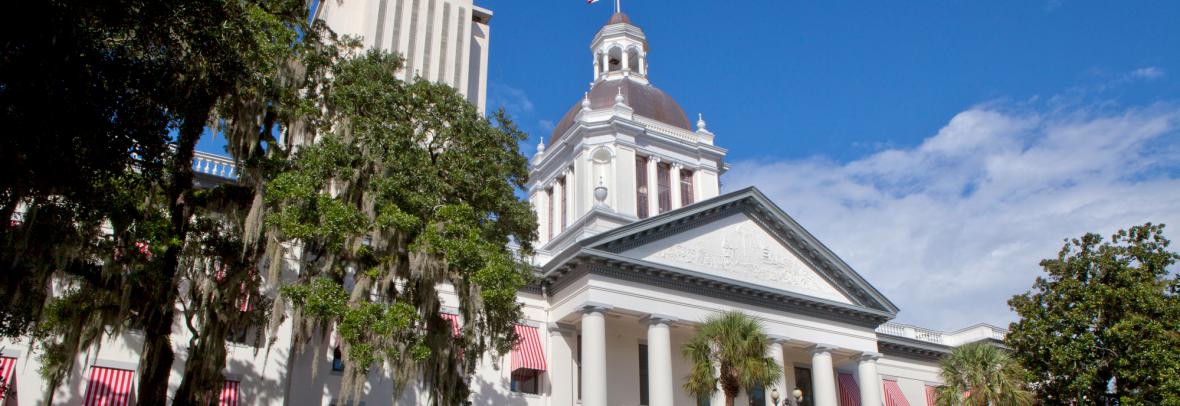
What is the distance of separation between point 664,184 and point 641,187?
5.39 ft

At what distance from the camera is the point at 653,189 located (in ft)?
141

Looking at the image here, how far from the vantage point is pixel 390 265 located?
19.8m

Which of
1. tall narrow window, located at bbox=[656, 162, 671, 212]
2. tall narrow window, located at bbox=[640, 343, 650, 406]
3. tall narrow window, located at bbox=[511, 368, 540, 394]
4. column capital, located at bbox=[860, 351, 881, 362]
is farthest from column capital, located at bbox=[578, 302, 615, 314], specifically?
tall narrow window, located at bbox=[656, 162, 671, 212]

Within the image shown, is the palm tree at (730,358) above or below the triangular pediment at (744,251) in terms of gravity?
below

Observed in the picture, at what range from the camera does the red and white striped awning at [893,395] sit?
36.8m

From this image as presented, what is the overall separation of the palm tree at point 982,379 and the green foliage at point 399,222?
15744mm

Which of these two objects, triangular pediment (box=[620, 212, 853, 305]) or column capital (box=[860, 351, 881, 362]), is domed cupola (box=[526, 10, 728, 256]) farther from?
column capital (box=[860, 351, 881, 362])

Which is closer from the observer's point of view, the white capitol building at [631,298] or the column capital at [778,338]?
the white capitol building at [631,298]

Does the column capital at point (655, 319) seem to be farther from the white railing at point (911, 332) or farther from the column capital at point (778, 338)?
the white railing at point (911, 332)

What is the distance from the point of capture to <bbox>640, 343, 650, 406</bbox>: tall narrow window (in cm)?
3156

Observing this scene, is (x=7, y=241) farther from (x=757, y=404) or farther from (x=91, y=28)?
(x=757, y=404)

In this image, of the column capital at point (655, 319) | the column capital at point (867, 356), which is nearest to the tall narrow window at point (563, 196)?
the column capital at point (655, 319)

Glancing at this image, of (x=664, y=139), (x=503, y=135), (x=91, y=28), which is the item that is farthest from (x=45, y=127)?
(x=664, y=139)

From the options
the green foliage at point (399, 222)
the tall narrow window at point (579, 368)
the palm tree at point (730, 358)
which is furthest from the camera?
the tall narrow window at point (579, 368)
